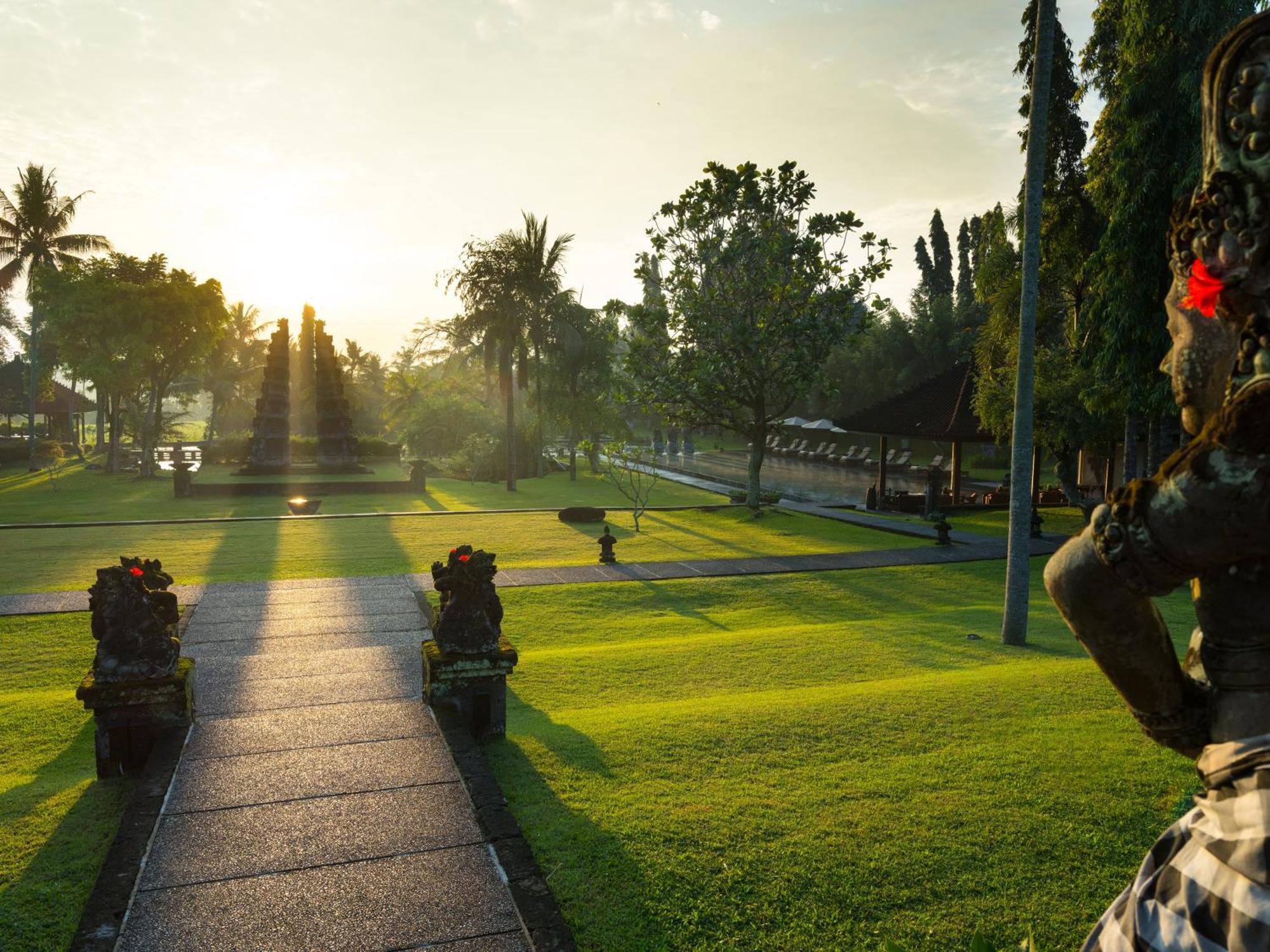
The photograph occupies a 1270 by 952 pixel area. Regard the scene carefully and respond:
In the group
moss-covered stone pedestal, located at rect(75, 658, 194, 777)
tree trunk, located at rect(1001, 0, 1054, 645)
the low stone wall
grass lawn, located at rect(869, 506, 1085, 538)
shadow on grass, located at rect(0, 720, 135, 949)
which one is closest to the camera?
shadow on grass, located at rect(0, 720, 135, 949)

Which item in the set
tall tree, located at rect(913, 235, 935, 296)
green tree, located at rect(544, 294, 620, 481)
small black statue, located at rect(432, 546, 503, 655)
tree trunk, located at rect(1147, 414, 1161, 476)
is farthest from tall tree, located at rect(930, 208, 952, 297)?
small black statue, located at rect(432, 546, 503, 655)

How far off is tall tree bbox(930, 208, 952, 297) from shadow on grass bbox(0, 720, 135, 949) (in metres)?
Result: 66.4

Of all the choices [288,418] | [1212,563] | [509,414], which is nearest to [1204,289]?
[1212,563]

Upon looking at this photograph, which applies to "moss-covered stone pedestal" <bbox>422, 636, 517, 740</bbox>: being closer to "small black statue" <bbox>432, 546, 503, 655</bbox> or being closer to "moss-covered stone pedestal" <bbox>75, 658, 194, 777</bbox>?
"small black statue" <bbox>432, 546, 503, 655</bbox>

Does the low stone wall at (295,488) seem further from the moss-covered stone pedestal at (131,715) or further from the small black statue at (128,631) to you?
the moss-covered stone pedestal at (131,715)

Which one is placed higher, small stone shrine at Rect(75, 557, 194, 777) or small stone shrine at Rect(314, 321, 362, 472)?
small stone shrine at Rect(314, 321, 362, 472)

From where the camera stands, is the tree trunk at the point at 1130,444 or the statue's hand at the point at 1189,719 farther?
the tree trunk at the point at 1130,444

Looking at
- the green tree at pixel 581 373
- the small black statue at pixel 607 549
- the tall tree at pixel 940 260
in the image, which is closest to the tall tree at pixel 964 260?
the tall tree at pixel 940 260

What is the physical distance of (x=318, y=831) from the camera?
579 centimetres

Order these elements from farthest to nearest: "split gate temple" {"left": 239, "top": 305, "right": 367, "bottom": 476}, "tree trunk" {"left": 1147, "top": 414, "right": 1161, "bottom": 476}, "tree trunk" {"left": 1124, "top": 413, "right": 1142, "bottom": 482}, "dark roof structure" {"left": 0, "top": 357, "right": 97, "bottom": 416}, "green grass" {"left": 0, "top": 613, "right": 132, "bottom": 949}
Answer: "dark roof structure" {"left": 0, "top": 357, "right": 97, "bottom": 416}, "split gate temple" {"left": 239, "top": 305, "right": 367, "bottom": 476}, "tree trunk" {"left": 1124, "top": 413, "right": 1142, "bottom": 482}, "tree trunk" {"left": 1147, "top": 414, "right": 1161, "bottom": 476}, "green grass" {"left": 0, "top": 613, "right": 132, "bottom": 949}

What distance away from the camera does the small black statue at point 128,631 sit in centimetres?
736

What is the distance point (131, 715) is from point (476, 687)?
2.80 meters

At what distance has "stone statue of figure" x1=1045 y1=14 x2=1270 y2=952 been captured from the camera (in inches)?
71.7

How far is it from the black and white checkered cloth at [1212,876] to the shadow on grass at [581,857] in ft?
10.6
